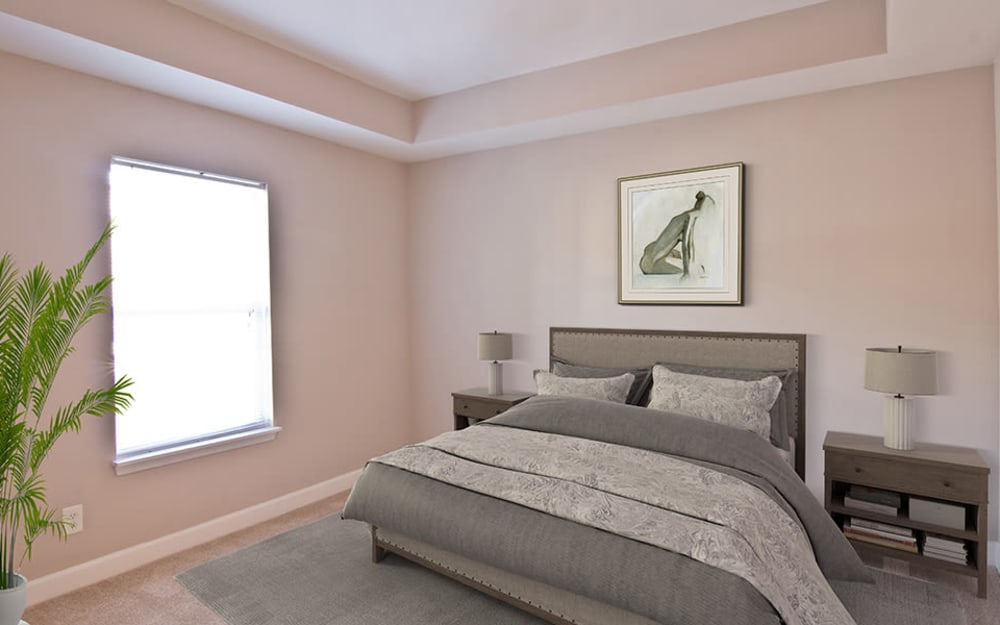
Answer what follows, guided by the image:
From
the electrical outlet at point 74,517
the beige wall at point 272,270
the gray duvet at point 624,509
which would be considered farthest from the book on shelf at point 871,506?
the electrical outlet at point 74,517

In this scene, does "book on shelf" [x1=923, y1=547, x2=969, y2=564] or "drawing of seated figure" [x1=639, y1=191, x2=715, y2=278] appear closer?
"book on shelf" [x1=923, y1=547, x2=969, y2=564]

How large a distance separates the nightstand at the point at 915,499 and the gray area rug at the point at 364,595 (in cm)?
15

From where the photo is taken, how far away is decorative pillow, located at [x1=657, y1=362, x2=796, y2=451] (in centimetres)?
306

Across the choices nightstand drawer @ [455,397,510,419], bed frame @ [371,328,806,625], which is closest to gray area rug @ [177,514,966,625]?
bed frame @ [371,328,806,625]

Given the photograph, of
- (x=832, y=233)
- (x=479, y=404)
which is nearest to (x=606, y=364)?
(x=479, y=404)

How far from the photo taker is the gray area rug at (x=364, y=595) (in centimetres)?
246

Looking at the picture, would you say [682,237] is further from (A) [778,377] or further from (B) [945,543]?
(B) [945,543]

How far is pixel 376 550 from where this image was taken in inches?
115

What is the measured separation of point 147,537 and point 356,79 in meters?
2.99

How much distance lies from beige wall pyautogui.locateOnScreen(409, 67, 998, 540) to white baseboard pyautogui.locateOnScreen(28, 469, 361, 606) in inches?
69.2

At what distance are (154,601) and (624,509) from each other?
2234 mm

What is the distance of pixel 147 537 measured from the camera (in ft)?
10.2

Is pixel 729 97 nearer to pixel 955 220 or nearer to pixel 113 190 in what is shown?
pixel 955 220

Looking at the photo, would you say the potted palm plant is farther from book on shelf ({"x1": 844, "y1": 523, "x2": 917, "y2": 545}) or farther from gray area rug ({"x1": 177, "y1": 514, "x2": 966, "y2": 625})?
book on shelf ({"x1": 844, "y1": 523, "x2": 917, "y2": 545})
